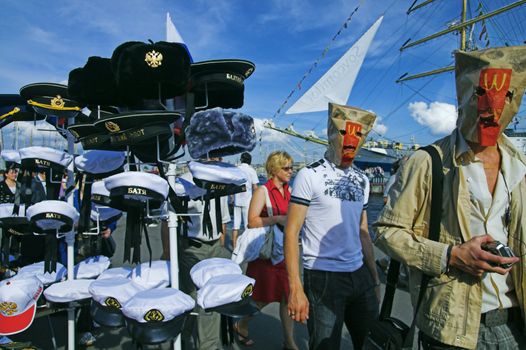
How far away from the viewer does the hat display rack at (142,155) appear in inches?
86.0

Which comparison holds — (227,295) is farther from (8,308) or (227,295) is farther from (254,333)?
(254,333)

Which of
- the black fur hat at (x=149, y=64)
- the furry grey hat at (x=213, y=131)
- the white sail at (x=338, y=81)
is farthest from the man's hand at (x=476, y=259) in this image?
the white sail at (x=338, y=81)

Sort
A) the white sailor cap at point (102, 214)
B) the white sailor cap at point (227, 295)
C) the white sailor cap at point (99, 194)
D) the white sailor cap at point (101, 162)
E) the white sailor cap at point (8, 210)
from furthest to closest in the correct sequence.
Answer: the white sailor cap at point (8, 210)
the white sailor cap at point (102, 214)
the white sailor cap at point (101, 162)
the white sailor cap at point (99, 194)
the white sailor cap at point (227, 295)

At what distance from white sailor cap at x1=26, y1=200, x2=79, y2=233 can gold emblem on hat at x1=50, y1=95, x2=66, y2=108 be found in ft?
2.68

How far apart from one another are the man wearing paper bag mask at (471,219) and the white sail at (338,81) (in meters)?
24.7

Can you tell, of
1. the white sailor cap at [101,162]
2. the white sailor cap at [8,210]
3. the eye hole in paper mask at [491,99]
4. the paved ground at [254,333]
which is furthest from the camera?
the paved ground at [254,333]

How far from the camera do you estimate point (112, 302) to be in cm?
227

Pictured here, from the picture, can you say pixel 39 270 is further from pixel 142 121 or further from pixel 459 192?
pixel 459 192

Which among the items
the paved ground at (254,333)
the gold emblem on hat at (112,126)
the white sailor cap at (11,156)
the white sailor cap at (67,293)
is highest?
the gold emblem on hat at (112,126)

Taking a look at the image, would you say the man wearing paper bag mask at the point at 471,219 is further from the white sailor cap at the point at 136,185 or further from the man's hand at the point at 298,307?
the white sailor cap at the point at 136,185

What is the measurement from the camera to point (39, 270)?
3113 millimetres

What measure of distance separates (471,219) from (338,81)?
2726cm

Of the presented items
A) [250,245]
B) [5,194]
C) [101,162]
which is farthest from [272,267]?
[5,194]

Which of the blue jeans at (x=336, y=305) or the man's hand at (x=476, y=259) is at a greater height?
the man's hand at (x=476, y=259)
